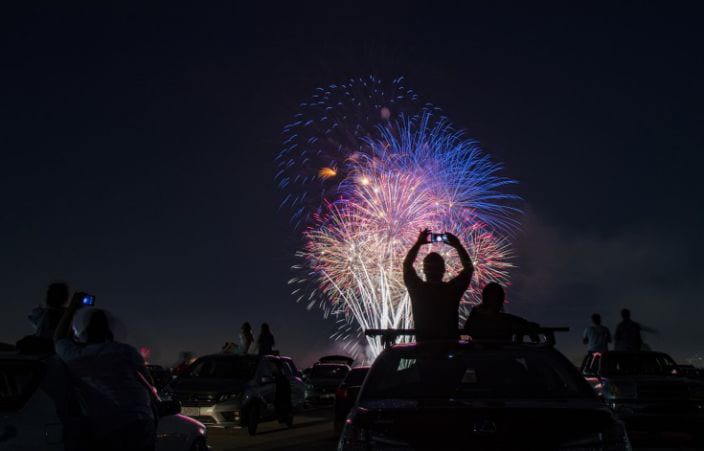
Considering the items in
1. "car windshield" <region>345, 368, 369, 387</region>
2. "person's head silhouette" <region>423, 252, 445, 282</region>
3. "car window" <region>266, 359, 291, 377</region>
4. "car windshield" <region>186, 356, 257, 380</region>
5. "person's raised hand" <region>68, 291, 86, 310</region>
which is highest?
"car window" <region>266, 359, 291, 377</region>

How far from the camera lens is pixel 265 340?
22500 mm

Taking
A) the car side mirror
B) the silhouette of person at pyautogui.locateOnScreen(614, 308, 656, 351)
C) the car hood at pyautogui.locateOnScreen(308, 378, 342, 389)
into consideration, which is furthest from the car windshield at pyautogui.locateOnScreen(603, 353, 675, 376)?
the car hood at pyautogui.locateOnScreen(308, 378, 342, 389)

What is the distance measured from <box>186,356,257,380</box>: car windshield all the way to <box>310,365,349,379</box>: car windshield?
11830mm

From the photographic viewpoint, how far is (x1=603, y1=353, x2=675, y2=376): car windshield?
1502 centimetres

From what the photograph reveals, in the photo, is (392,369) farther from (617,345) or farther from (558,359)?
(617,345)

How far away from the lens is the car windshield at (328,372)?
96.4 feet

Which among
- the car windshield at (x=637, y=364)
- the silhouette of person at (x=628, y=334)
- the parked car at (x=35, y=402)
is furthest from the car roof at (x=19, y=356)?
the silhouette of person at (x=628, y=334)

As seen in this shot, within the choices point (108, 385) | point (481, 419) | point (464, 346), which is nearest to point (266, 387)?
point (108, 385)

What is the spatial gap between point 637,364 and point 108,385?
11778 millimetres

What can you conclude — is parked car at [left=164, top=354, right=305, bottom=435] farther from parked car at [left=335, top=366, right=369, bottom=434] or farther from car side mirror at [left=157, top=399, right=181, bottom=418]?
car side mirror at [left=157, top=399, right=181, bottom=418]

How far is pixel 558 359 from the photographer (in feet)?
19.1

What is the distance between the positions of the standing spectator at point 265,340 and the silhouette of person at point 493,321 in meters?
15.2

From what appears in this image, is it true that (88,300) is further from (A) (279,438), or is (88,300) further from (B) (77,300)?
(A) (279,438)

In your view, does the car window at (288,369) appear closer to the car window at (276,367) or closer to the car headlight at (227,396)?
the car window at (276,367)
